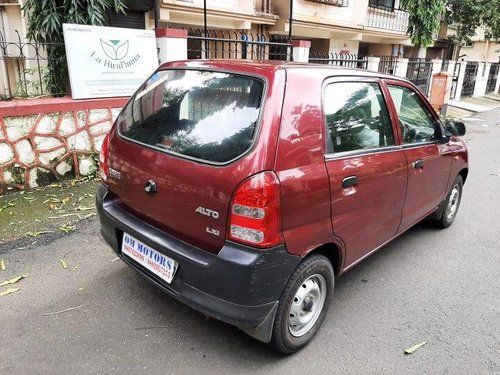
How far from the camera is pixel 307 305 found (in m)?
2.54

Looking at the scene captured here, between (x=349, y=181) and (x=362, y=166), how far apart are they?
19 centimetres

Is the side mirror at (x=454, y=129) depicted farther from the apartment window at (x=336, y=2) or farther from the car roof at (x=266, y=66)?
the apartment window at (x=336, y=2)


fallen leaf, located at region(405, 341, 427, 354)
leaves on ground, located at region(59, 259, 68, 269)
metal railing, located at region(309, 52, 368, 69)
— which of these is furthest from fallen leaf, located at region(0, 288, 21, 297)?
metal railing, located at region(309, 52, 368, 69)

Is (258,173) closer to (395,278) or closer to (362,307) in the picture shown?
(362,307)

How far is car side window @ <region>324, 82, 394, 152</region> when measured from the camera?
2.53 m

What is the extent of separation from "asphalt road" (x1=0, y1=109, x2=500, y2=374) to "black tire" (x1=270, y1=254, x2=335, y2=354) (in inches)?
4.5

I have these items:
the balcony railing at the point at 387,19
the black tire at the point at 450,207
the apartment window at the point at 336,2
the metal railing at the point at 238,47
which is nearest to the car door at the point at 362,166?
the black tire at the point at 450,207

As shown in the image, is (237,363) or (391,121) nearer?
(237,363)

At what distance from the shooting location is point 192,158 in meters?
2.25

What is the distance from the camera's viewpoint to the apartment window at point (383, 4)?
659 inches

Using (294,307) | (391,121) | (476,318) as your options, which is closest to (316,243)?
(294,307)

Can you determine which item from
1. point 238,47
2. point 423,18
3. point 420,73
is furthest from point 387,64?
point 238,47

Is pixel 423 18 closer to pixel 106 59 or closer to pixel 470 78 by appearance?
pixel 106 59

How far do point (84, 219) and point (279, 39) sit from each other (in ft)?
35.1
